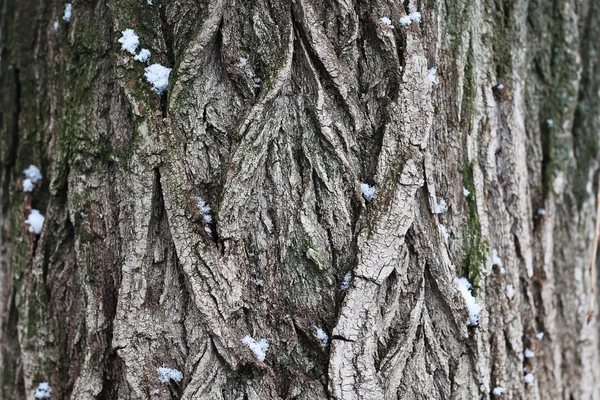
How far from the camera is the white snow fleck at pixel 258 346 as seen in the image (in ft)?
3.89

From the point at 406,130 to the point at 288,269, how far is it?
45 centimetres

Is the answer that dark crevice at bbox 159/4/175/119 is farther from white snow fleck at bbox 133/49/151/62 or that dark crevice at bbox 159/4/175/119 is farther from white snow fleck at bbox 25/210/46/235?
white snow fleck at bbox 25/210/46/235

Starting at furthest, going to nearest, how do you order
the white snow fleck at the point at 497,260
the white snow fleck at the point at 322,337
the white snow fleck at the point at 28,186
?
the white snow fleck at the point at 28,186 < the white snow fleck at the point at 497,260 < the white snow fleck at the point at 322,337

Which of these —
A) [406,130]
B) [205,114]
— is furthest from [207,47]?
[406,130]

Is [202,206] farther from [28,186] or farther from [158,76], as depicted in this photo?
[28,186]

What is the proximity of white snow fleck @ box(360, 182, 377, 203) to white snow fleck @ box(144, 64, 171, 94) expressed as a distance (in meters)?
0.56

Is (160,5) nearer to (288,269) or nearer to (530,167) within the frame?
(288,269)

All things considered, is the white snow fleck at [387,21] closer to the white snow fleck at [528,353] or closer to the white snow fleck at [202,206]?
the white snow fleck at [202,206]

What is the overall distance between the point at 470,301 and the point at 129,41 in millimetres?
1122

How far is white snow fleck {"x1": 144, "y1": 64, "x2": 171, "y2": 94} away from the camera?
124cm

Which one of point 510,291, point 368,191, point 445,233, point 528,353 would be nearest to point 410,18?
point 368,191

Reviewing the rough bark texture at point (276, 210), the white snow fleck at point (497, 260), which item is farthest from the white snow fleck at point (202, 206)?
the white snow fleck at point (497, 260)

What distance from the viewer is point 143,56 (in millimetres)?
1261

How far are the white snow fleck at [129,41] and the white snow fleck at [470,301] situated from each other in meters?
1.03
